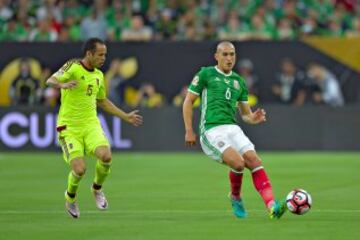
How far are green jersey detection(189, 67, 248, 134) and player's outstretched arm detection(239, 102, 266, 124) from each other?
24 cm

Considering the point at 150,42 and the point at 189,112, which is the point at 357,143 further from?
Answer: the point at 189,112

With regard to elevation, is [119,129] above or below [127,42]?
below

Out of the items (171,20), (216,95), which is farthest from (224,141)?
(171,20)

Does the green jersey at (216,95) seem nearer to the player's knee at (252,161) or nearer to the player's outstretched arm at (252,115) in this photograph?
the player's outstretched arm at (252,115)

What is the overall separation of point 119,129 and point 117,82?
1.14m

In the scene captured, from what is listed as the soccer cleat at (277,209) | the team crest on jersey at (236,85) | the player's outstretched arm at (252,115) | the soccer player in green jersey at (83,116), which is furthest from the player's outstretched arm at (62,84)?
the soccer cleat at (277,209)

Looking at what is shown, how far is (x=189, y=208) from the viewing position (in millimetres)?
14781

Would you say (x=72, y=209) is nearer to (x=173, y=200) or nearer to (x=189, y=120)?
(x=189, y=120)

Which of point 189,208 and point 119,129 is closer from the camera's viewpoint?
point 189,208

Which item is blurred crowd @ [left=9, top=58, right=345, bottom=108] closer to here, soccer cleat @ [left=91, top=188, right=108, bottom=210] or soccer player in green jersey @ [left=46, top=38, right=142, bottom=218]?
soccer cleat @ [left=91, top=188, right=108, bottom=210]

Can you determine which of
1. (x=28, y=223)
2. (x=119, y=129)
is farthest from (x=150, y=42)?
(x=28, y=223)

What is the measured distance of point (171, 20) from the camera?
28.3m

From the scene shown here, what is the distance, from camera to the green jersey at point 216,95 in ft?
44.8

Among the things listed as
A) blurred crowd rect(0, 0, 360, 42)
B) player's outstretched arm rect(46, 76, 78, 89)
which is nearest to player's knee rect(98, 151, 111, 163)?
player's outstretched arm rect(46, 76, 78, 89)
